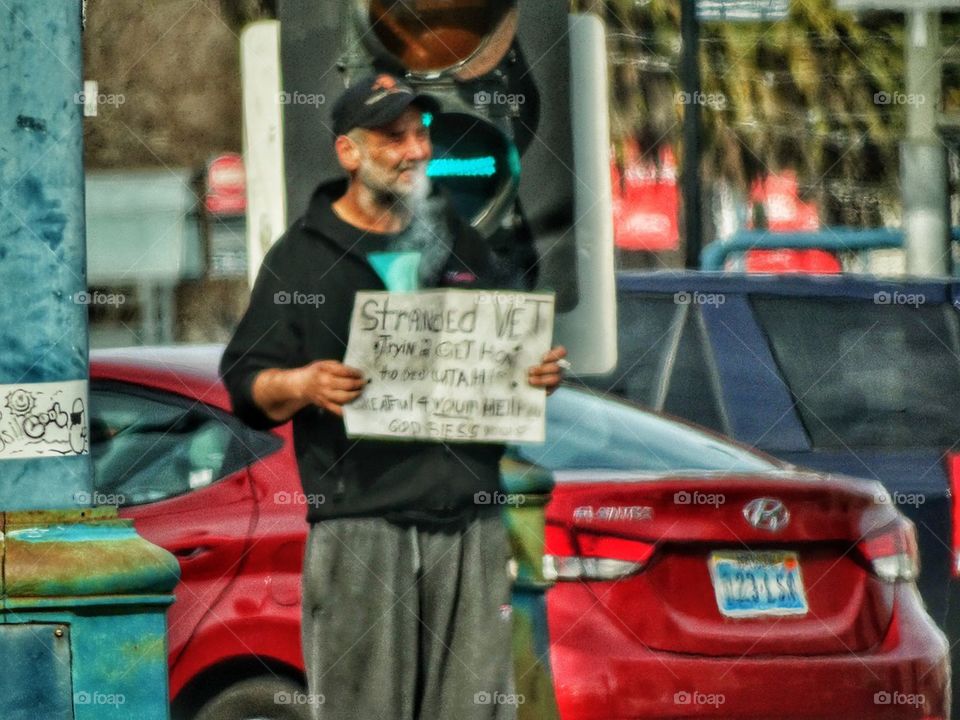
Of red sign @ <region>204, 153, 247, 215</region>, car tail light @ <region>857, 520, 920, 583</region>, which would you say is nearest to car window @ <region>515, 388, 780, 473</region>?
car tail light @ <region>857, 520, 920, 583</region>

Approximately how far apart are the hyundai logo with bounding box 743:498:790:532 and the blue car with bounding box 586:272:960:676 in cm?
74

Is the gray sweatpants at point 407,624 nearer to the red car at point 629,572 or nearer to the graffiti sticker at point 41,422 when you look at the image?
the red car at point 629,572

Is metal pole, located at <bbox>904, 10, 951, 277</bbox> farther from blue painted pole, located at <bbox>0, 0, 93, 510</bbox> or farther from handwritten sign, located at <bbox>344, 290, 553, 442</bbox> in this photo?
blue painted pole, located at <bbox>0, 0, 93, 510</bbox>

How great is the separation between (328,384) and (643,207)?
1246 cm

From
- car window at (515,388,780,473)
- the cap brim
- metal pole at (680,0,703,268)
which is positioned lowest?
car window at (515,388,780,473)

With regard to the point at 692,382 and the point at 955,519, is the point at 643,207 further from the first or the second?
the point at 955,519

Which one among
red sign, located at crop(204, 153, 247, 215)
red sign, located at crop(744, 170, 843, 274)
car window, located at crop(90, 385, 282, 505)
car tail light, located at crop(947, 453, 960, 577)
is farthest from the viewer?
red sign, located at crop(744, 170, 843, 274)

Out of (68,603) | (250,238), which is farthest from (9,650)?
(250,238)

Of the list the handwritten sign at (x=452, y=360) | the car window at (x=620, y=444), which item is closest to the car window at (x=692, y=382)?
the car window at (x=620, y=444)

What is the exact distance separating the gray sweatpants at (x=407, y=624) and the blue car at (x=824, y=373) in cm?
147

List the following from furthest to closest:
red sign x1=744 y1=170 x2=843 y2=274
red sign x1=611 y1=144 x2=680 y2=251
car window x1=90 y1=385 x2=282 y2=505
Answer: red sign x1=744 y1=170 x2=843 y2=274 → red sign x1=611 y1=144 x2=680 y2=251 → car window x1=90 y1=385 x2=282 y2=505

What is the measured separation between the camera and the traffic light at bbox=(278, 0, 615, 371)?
4.17 metres

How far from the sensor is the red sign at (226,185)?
51.6ft

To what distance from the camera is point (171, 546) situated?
186 inches
